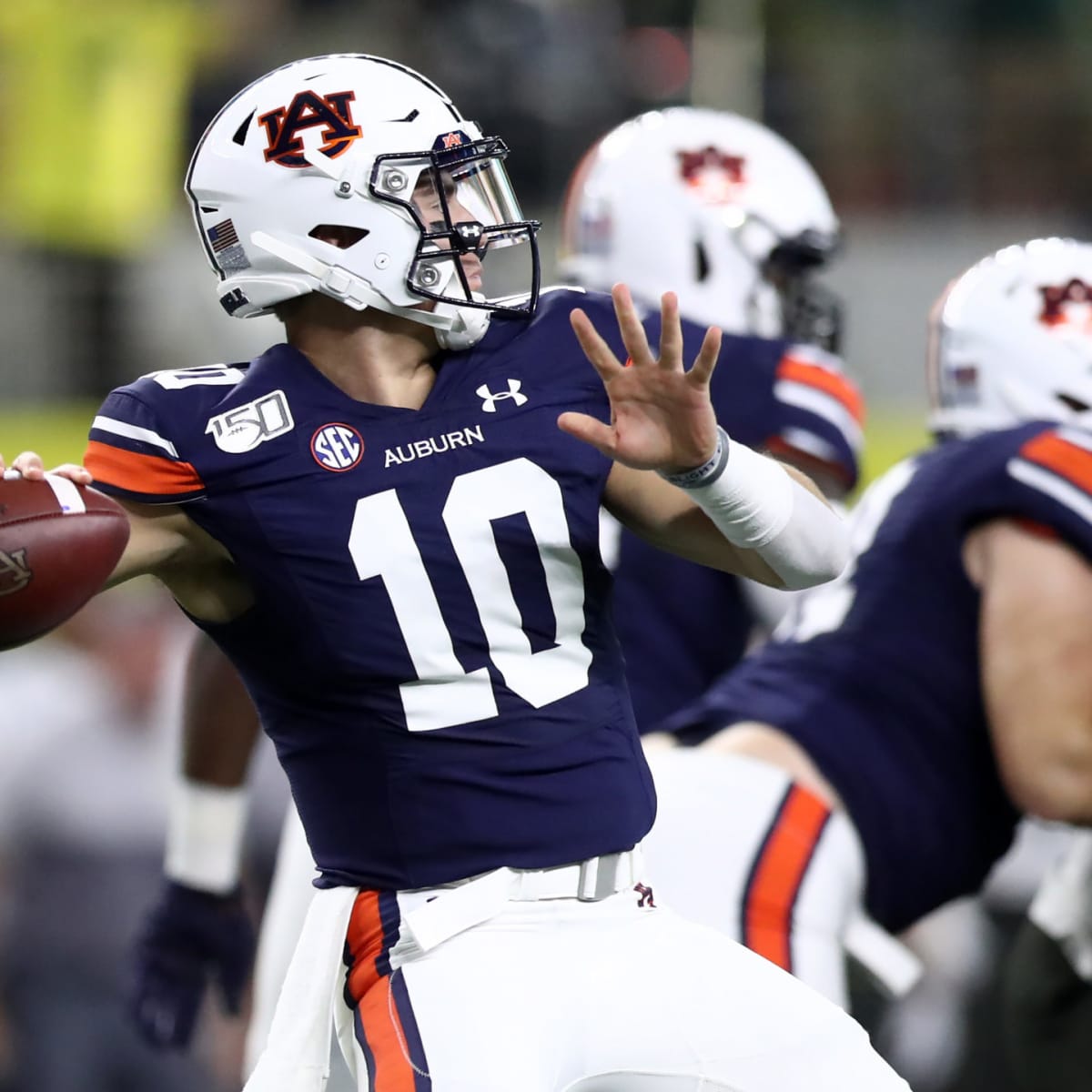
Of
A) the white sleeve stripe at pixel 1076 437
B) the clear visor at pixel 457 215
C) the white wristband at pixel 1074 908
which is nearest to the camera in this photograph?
the clear visor at pixel 457 215

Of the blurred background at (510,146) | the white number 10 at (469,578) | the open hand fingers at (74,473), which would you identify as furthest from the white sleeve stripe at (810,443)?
the blurred background at (510,146)

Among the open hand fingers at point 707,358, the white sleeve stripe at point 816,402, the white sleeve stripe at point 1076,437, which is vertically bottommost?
the white sleeve stripe at point 816,402

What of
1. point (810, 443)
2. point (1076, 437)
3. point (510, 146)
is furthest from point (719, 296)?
point (510, 146)

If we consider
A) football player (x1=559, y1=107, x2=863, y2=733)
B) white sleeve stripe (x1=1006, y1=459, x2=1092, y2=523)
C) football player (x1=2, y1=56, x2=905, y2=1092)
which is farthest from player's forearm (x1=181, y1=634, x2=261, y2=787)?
Answer: white sleeve stripe (x1=1006, y1=459, x2=1092, y2=523)

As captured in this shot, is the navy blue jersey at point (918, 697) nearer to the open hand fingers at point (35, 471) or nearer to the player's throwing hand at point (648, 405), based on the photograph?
the player's throwing hand at point (648, 405)

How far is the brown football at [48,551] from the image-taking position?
2150 millimetres

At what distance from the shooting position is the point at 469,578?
2305 mm

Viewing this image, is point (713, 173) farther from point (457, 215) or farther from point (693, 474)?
point (693, 474)

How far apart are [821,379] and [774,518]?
3.65 ft

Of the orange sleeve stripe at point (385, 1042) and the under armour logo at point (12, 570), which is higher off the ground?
the under armour logo at point (12, 570)

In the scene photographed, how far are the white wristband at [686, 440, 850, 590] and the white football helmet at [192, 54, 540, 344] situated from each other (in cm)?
36

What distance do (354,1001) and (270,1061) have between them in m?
0.11

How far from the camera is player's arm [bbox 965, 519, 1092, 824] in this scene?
8.96 ft

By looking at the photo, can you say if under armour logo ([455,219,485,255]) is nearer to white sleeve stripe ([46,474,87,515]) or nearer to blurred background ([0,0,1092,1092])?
white sleeve stripe ([46,474,87,515])
